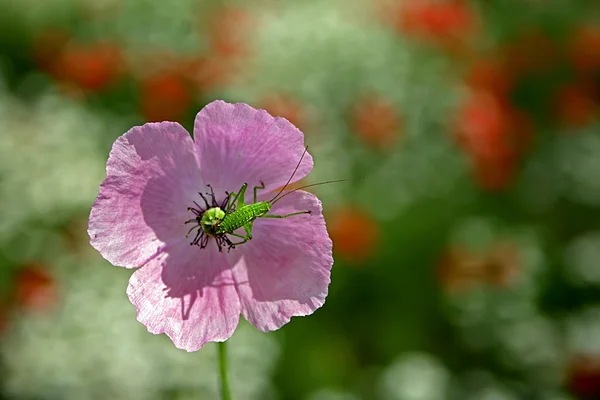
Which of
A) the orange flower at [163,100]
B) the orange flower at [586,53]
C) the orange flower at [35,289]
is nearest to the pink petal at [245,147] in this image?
the orange flower at [35,289]

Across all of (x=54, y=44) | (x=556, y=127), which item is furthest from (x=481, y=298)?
(x=54, y=44)

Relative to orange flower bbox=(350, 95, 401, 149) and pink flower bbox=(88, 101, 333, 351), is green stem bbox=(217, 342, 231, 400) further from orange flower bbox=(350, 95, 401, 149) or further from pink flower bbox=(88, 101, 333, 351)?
orange flower bbox=(350, 95, 401, 149)

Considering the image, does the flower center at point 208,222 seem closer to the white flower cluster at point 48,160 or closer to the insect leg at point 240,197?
the insect leg at point 240,197

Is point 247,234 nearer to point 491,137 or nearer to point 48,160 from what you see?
point 48,160

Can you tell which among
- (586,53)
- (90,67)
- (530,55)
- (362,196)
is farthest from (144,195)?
(530,55)

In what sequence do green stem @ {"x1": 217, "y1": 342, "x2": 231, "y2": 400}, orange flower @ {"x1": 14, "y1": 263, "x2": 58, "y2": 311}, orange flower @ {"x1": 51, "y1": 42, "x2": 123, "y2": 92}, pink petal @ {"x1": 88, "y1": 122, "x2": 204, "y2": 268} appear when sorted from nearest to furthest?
green stem @ {"x1": 217, "y1": 342, "x2": 231, "y2": 400}
pink petal @ {"x1": 88, "y1": 122, "x2": 204, "y2": 268}
orange flower @ {"x1": 14, "y1": 263, "x2": 58, "y2": 311}
orange flower @ {"x1": 51, "y1": 42, "x2": 123, "y2": 92}

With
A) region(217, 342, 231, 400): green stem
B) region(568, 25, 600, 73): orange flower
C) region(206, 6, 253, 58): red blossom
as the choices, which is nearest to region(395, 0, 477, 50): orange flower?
region(568, 25, 600, 73): orange flower

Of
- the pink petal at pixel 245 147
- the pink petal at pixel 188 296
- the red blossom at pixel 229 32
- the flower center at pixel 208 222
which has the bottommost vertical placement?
the pink petal at pixel 188 296
